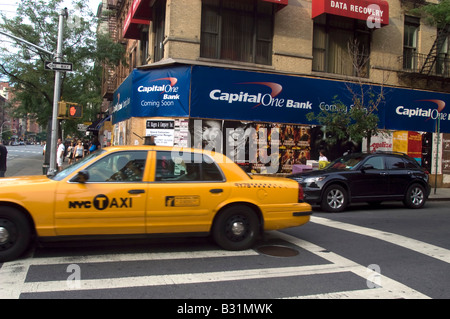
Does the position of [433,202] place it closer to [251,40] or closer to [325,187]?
[325,187]

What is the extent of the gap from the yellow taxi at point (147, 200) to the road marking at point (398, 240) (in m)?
1.92

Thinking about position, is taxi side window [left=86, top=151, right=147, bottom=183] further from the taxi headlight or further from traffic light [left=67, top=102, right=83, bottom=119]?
traffic light [left=67, top=102, right=83, bottom=119]

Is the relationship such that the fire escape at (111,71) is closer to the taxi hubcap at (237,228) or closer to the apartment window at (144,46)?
the apartment window at (144,46)

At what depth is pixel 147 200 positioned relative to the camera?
17.0ft

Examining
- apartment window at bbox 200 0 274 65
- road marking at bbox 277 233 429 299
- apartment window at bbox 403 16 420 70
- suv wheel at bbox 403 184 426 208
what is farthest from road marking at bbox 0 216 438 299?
apartment window at bbox 403 16 420 70

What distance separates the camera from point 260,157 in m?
14.9

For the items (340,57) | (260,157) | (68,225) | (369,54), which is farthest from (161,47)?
(68,225)

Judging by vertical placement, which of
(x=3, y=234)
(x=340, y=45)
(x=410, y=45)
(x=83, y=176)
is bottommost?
(x=3, y=234)

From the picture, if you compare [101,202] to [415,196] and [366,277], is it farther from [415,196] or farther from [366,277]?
[415,196]

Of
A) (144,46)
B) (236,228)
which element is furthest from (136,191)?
(144,46)

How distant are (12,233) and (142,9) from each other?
45.1 feet

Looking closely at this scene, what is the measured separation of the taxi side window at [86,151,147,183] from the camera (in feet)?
17.0

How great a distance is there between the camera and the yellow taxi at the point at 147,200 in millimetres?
4832

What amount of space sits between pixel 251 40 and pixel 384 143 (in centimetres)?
769
